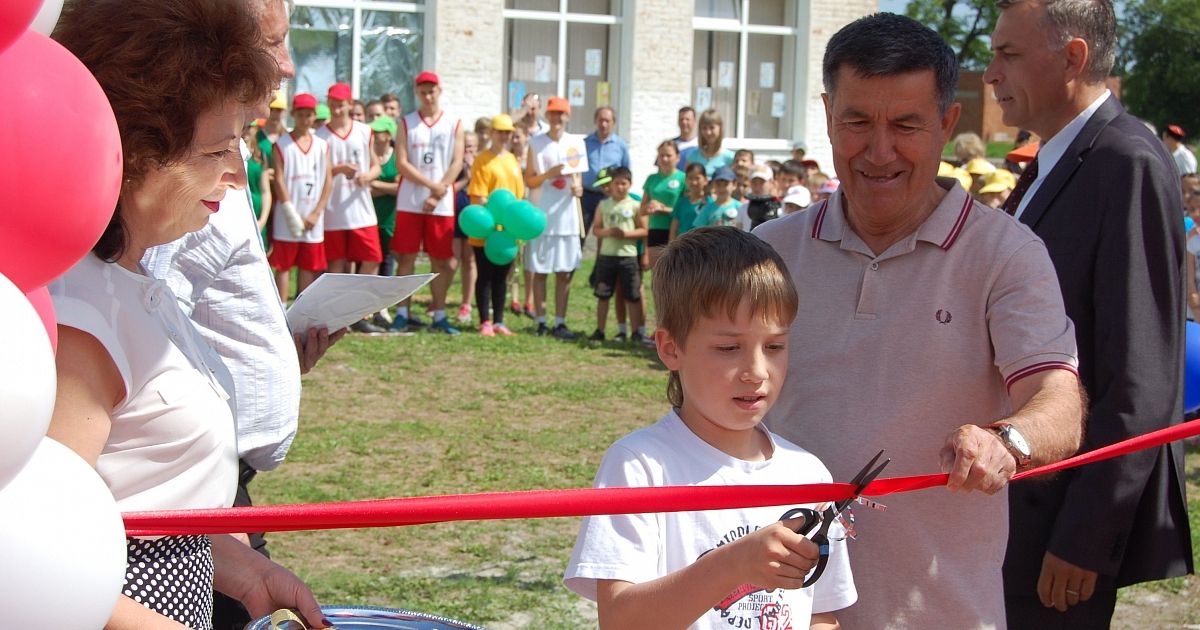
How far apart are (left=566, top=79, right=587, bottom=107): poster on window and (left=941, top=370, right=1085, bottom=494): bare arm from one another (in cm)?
1741

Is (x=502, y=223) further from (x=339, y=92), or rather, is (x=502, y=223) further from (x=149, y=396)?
(x=149, y=396)

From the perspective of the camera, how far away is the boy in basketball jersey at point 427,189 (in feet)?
37.8

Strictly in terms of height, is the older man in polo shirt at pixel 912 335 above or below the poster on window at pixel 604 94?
below

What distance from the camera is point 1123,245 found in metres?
2.90

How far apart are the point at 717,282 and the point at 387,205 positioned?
34.5ft

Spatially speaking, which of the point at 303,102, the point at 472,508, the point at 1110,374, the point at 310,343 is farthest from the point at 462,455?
the point at 303,102

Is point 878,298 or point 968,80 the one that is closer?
point 878,298

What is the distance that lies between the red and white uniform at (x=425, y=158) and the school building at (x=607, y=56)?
6.48m

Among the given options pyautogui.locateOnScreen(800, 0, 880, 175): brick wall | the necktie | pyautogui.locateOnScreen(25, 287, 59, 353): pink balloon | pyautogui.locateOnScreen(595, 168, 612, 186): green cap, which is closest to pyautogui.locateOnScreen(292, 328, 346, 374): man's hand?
pyautogui.locateOnScreen(25, 287, 59, 353): pink balloon

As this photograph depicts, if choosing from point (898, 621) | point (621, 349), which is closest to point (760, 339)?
point (898, 621)

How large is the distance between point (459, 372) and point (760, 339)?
24.6 feet

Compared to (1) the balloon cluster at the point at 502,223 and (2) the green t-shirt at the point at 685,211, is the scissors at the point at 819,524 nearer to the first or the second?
(2) the green t-shirt at the point at 685,211

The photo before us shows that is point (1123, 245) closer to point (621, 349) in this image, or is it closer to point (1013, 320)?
point (1013, 320)

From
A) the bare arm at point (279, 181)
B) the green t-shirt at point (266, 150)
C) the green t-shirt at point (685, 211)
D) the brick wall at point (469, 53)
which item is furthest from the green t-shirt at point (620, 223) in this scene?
the brick wall at point (469, 53)
